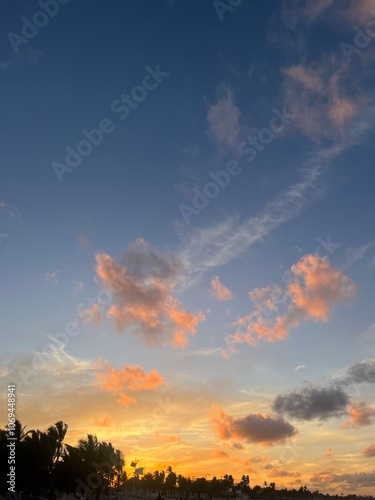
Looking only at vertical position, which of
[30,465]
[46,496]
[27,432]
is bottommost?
[46,496]

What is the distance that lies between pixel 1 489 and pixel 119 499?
24.2m

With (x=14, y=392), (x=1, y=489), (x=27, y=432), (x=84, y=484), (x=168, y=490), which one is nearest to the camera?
(x=14, y=392)

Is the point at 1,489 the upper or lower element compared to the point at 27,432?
lower

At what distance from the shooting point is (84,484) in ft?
225

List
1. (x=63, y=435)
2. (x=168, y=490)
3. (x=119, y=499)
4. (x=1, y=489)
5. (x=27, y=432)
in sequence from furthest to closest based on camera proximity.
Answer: (x=168, y=490), (x=63, y=435), (x=27, y=432), (x=1, y=489), (x=119, y=499)

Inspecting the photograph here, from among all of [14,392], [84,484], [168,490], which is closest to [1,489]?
[84,484]

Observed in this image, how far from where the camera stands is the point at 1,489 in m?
52.1

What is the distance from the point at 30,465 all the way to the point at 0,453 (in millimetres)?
4638

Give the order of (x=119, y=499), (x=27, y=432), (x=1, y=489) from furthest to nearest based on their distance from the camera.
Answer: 1. (x=27, y=432)
2. (x=1, y=489)
3. (x=119, y=499)

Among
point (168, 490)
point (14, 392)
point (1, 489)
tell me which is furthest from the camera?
point (168, 490)

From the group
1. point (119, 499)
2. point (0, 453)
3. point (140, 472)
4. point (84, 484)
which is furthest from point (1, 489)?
point (140, 472)

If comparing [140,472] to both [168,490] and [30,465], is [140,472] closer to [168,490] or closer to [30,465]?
[30,465]

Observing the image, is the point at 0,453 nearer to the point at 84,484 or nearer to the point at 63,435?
the point at 63,435

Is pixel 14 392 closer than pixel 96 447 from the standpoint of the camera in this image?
Yes
